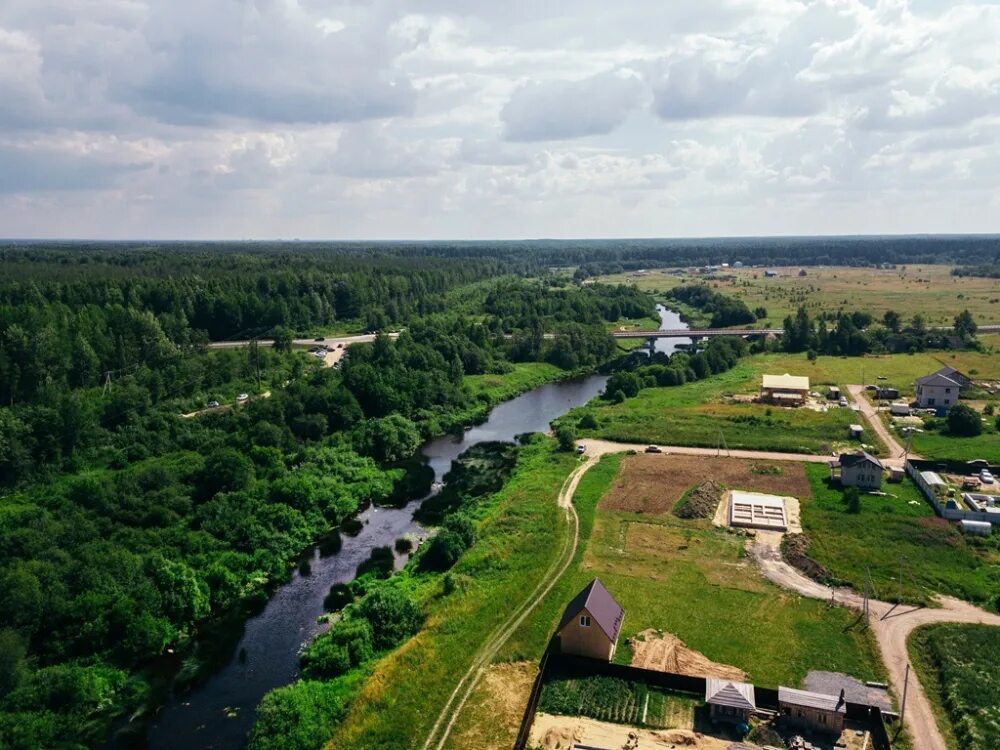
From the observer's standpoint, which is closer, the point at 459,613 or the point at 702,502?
the point at 459,613

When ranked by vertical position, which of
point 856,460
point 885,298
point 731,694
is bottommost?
point 731,694

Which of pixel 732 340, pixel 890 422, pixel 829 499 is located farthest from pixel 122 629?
pixel 732 340

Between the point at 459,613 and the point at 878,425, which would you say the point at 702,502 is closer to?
the point at 459,613

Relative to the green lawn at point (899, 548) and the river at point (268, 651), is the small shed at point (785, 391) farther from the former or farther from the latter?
the river at point (268, 651)

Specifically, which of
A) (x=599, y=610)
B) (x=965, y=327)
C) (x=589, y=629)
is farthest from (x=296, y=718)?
(x=965, y=327)

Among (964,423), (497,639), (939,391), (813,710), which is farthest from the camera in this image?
(939,391)

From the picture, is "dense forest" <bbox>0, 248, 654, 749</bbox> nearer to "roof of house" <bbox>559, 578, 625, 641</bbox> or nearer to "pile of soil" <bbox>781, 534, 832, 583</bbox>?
"roof of house" <bbox>559, 578, 625, 641</bbox>

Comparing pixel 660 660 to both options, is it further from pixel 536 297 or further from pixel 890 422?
pixel 536 297
